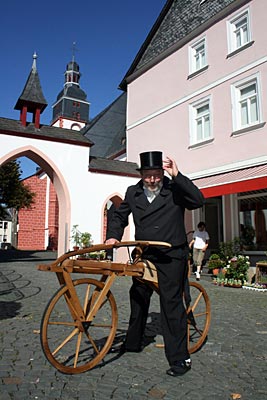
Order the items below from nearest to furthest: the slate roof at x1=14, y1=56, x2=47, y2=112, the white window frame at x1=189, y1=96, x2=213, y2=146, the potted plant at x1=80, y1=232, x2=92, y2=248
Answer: the white window frame at x1=189, y1=96, x2=213, y2=146, the potted plant at x1=80, y1=232, x2=92, y2=248, the slate roof at x1=14, y1=56, x2=47, y2=112

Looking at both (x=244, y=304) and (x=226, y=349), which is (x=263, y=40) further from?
(x=226, y=349)

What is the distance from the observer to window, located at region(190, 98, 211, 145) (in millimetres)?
14209

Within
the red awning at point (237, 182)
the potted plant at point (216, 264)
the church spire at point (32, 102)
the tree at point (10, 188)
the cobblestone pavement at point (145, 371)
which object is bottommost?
the cobblestone pavement at point (145, 371)

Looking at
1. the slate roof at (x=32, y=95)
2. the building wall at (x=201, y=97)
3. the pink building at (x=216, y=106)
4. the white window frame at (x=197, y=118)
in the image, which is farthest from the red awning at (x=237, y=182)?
the slate roof at (x=32, y=95)

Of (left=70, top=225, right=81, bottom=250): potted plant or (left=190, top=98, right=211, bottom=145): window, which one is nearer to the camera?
(left=190, top=98, right=211, bottom=145): window

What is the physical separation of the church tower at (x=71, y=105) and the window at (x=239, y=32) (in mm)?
47452

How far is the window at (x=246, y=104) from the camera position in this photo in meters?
12.2

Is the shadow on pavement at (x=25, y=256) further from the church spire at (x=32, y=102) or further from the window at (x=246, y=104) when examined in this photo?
the window at (x=246, y=104)

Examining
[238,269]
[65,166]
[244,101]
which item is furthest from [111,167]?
[238,269]

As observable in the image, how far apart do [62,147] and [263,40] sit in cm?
875

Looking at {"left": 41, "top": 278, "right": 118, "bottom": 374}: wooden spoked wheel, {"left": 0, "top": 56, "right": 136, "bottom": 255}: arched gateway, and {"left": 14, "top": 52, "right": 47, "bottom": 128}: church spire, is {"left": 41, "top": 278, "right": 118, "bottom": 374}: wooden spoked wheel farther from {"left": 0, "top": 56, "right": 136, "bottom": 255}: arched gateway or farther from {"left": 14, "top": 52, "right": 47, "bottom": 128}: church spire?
{"left": 14, "top": 52, "right": 47, "bottom": 128}: church spire

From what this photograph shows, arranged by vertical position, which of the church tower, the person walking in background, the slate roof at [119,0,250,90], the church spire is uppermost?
the church tower

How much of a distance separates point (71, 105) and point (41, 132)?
47103 mm

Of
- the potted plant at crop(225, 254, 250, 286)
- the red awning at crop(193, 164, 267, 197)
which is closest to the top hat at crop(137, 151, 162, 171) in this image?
the red awning at crop(193, 164, 267, 197)
